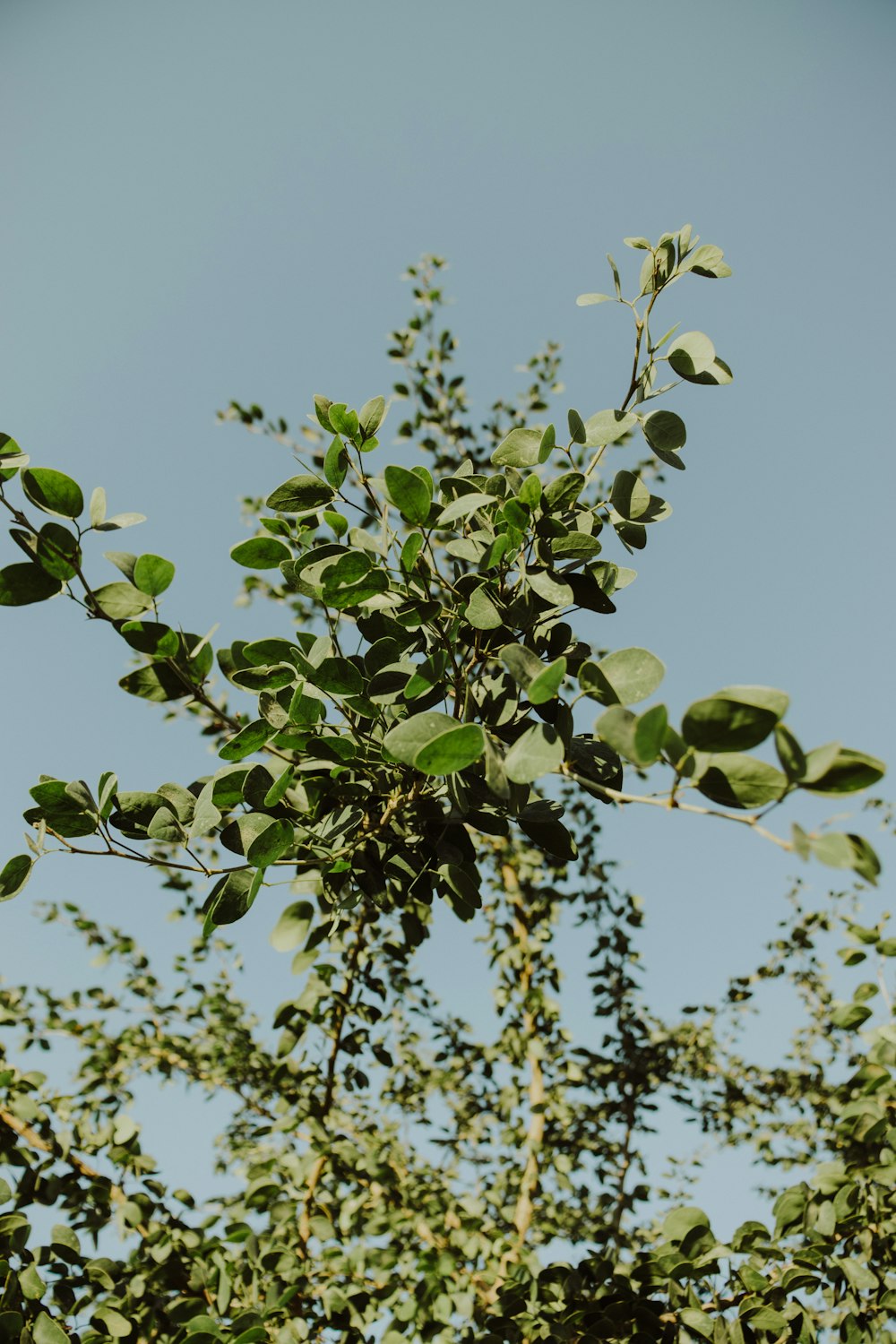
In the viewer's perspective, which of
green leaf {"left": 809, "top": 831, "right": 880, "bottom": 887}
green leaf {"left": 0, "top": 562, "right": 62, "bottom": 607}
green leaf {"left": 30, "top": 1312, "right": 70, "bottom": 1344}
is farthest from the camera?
green leaf {"left": 30, "top": 1312, "right": 70, "bottom": 1344}

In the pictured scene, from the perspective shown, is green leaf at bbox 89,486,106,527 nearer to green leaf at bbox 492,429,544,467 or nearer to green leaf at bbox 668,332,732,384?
green leaf at bbox 492,429,544,467

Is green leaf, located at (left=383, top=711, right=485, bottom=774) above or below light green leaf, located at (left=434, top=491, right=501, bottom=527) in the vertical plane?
below

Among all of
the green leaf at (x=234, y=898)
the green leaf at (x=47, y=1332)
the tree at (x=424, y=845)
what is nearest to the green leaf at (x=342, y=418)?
the tree at (x=424, y=845)

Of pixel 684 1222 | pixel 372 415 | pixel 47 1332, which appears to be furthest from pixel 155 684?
pixel 684 1222

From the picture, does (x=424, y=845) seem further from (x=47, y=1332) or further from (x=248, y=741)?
(x=47, y=1332)

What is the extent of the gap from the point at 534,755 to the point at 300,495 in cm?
65

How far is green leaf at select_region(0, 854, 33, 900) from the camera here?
1060mm

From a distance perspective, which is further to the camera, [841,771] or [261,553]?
[261,553]

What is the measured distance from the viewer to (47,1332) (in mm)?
1467

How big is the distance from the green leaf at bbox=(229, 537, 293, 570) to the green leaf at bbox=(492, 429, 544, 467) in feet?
1.25

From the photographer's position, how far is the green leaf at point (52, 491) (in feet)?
3.72

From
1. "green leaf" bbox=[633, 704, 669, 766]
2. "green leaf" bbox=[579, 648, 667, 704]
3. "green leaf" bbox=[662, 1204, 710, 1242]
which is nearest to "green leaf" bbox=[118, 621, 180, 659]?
"green leaf" bbox=[579, 648, 667, 704]

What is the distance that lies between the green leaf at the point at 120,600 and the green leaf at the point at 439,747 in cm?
57

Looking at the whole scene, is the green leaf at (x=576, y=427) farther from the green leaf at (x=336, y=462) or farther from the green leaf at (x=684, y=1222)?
the green leaf at (x=684, y=1222)
